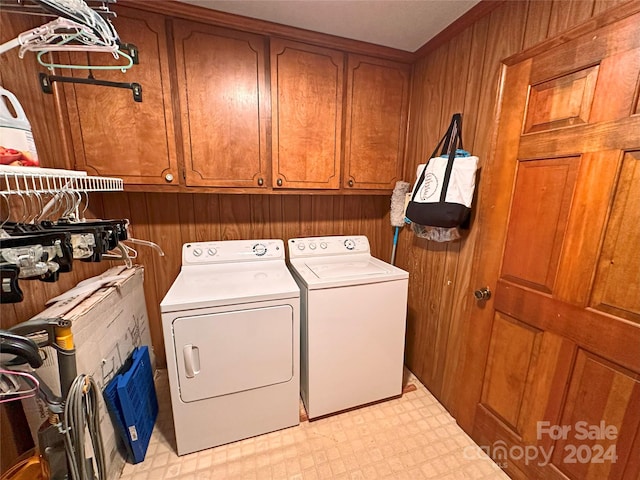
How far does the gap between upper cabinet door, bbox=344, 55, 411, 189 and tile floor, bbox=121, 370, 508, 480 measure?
1624 millimetres

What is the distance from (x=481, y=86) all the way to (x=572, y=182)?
0.73 metres

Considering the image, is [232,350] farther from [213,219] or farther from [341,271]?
[213,219]

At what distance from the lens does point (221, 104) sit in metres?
1.56

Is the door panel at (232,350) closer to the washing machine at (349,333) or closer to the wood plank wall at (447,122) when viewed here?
the washing machine at (349,333)

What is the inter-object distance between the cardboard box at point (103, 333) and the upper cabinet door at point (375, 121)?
61.5 inches

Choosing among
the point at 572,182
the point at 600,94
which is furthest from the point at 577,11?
the point at 572,182

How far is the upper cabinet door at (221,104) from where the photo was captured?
1482 millimetres

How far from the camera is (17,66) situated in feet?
3.69

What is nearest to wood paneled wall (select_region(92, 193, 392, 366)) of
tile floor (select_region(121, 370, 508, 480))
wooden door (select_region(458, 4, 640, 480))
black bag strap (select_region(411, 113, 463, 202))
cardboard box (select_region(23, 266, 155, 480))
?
cardboard box (select_region(23, 266, 155, 480))

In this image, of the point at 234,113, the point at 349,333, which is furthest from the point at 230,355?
the point at 234,113

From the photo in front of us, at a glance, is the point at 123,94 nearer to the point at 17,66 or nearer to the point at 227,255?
the point at 17,66

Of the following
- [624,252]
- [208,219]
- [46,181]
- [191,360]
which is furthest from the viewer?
[208,219]

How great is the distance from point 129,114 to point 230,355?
144cm

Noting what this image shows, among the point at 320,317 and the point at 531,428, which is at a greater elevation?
the point at 320,317
